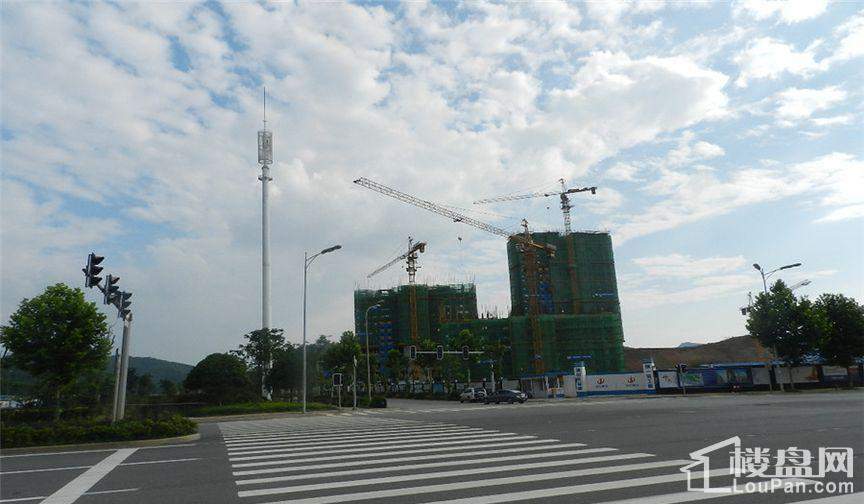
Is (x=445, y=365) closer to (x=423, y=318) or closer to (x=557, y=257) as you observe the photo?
(x=557, y=257)

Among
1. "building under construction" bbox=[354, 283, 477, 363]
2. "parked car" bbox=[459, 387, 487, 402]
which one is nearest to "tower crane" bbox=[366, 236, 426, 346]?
"building under construction" bbox=[354, 283, 477, 363]

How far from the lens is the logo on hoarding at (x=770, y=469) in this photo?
8.75m

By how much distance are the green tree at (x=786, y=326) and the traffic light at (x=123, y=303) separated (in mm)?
55180

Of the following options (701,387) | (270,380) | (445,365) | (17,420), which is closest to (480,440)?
(17,420)

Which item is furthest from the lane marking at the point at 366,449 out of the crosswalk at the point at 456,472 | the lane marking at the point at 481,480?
the lane marking at the point at 481,480

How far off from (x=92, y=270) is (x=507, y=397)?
38.6 metres

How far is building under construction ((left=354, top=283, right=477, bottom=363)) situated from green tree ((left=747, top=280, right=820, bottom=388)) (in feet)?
328

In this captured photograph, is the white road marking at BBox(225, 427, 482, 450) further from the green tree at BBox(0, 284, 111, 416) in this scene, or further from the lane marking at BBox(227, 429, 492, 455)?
the green tree at BBox(0, 284, 111, 416)

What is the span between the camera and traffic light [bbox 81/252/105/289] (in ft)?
54.2

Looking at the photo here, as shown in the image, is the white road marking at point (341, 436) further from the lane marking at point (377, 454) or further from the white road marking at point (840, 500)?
the white road marking at point (840, 500)

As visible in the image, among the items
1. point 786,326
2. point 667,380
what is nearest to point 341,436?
point 667,380

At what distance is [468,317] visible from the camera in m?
157

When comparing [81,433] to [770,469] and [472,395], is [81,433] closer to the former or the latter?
[770,469]

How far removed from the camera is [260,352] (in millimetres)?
54156
